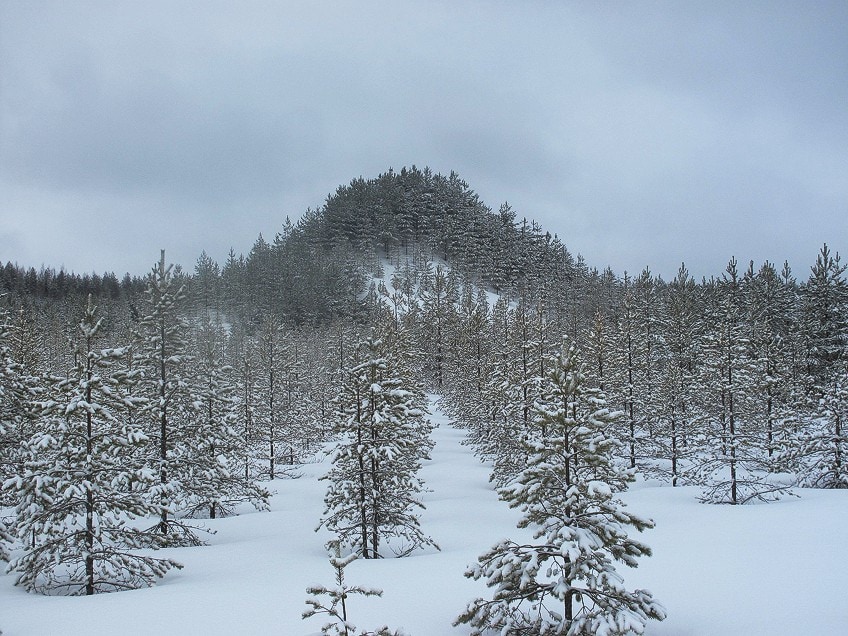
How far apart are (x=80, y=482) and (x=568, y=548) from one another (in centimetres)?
1214

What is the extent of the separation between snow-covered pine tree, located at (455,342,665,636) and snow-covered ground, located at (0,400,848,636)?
1.71 meters

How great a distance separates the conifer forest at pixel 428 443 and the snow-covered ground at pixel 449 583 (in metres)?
0.37

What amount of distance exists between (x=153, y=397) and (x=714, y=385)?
24474mm

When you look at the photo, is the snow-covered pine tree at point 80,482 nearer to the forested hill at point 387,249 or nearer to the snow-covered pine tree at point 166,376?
the snow-covered pine tree at point 166,376

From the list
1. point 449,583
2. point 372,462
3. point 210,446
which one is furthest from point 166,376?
point 449,583

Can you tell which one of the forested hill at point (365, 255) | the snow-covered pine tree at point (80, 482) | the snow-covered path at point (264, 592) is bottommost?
the snow-covered path at point (264, 592)

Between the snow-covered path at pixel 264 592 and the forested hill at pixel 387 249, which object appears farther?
the forested hill at pixel 387 249

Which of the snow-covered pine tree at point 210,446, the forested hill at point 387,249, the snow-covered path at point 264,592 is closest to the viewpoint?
the snow-covered path at point 264,592

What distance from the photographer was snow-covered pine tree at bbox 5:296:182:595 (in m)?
12.7

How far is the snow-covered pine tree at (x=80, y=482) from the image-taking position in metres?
12.7

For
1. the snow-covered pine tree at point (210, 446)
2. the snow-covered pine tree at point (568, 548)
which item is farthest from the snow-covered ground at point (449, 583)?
the snow-covered pine tree at point (210, 446)

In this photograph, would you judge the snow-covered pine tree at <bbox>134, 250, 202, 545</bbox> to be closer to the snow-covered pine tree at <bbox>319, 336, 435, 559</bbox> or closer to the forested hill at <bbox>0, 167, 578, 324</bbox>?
the snow-covered pine tree at <bbox>319, 336, 435, 559</bbox>

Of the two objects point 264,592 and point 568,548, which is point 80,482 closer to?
point 264,592

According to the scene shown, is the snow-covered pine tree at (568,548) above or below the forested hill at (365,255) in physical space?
below
